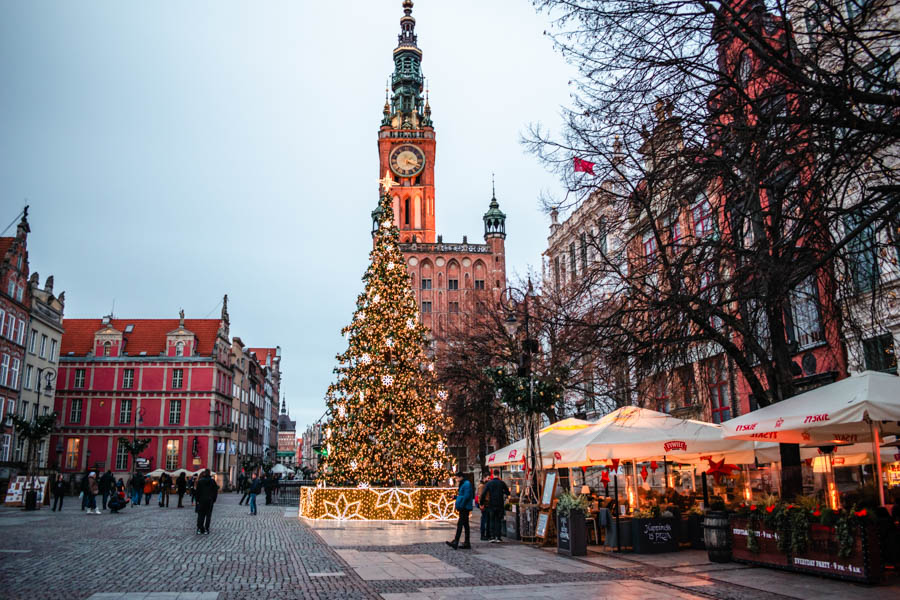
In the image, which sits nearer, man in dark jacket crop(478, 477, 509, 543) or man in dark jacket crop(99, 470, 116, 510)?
man in dark jacket crop(478, 477, 509, 543)

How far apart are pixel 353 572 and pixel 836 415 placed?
24.5ft

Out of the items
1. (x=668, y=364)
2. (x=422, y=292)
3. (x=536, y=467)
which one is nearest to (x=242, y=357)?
(x=422, y=292)

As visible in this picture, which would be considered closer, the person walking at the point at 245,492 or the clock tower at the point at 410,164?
the person walking at the point at 245,492

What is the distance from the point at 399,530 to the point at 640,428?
7843mm

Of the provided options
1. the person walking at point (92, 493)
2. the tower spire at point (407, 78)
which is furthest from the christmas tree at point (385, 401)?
the tower spire at point (407, 78)

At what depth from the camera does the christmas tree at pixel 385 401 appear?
22.4 meters

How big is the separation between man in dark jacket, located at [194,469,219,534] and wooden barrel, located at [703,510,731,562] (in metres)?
12.0

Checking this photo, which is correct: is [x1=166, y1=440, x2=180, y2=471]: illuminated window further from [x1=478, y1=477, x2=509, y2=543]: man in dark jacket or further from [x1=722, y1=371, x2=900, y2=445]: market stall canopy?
[x1=722, y1=371, x2=900, y2=445]: market stall canopy

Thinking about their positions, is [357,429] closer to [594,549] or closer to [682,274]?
[594,549]

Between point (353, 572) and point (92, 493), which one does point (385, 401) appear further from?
point (92, 493)

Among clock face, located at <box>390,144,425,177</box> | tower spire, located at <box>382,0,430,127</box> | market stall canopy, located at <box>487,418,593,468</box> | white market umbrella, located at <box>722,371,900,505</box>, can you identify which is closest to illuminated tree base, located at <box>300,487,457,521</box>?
market stall canopy, located at <box>487,418,593,468</box>

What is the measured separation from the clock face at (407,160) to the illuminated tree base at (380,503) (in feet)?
211

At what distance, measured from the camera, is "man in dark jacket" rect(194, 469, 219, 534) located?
17422mm

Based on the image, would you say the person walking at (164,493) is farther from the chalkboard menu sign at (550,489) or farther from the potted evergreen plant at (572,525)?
the potted evergreen plant at (572,525)
